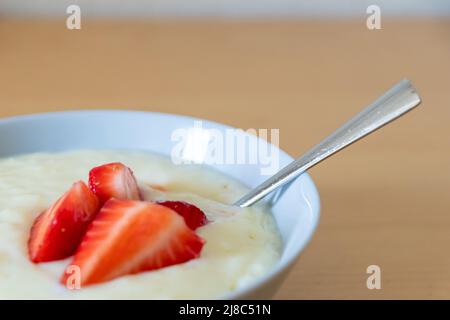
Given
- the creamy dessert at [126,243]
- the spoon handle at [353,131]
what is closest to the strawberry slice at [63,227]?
the creamy dessert at [126,243]

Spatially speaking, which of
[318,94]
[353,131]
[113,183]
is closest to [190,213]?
[113,183]

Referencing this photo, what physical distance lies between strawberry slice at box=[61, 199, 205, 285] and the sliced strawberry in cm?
4

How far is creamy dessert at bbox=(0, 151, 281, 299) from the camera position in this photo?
652 millimetres

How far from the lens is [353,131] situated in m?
0.81

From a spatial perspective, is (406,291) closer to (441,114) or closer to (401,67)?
(441,114)

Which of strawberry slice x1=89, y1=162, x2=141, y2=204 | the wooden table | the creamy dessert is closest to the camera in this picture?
the creamy dessert

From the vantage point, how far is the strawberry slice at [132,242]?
66 centimetres

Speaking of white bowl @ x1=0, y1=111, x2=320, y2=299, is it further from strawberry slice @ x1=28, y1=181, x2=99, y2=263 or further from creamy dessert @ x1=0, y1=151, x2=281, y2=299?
strawberry slice @ x1=28, y1=181, x2=99, y2=263

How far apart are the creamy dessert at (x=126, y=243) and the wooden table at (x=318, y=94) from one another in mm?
115

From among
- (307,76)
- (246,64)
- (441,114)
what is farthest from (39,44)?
(441,114)

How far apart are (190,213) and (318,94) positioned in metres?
0.68

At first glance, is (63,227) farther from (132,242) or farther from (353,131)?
(353,131)

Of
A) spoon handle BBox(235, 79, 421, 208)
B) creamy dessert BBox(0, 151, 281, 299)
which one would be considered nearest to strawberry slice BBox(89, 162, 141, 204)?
creamy dessert BBox(0, 151, 281, 299)

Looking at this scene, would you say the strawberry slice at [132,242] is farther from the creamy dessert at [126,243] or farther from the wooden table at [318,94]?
the wooden table at [318,94]
